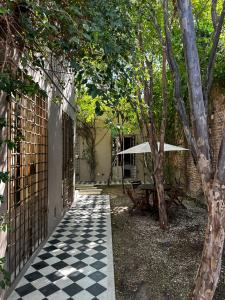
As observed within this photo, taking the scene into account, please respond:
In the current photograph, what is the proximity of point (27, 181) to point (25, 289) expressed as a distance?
1475 millimetres

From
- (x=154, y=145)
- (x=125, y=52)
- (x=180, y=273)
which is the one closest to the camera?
(x=125, y=52)

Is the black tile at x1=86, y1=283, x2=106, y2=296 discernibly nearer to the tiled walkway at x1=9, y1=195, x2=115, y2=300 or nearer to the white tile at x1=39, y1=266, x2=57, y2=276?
the tiled walkway at x1=9, y1=195, x2=115, y2=300

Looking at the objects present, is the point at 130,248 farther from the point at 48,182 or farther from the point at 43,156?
the point at 43,156

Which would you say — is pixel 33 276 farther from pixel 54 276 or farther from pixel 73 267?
pixel 73 267

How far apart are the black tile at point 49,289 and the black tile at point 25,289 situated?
0.12m

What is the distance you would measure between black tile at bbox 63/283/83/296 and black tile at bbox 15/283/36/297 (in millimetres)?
406

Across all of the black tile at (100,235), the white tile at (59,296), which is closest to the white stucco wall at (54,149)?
the black tile at (100,235)

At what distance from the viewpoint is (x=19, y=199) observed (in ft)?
11.1

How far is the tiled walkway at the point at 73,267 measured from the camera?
281 centimetres

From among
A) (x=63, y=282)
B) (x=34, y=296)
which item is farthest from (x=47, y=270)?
(x=34, y=296)

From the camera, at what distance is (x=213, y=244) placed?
2.20 metres

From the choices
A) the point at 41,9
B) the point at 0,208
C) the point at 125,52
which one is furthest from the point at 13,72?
the point at 0,208

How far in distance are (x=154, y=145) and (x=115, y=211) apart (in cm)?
267

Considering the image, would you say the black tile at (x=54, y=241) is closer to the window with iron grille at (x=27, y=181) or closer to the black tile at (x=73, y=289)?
the window with iron grille at (x=27, y=181)
